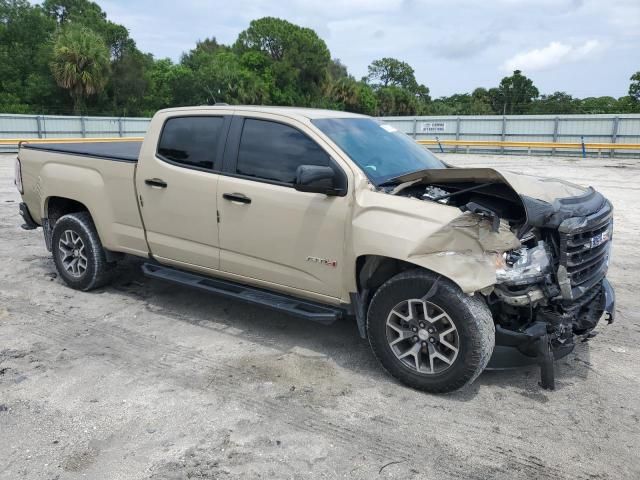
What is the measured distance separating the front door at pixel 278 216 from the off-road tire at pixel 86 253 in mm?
1644

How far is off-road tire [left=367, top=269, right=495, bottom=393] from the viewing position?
342cm

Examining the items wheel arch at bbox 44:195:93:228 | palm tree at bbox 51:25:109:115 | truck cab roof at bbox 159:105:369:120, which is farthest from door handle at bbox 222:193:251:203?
palm tree at bbox 51:25:109:115

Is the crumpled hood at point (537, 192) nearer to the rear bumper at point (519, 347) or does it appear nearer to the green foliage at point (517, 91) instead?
the rear bumper at point (519, 347)

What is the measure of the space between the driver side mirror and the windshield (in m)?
0.30

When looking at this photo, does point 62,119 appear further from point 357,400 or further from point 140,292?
point 357,400

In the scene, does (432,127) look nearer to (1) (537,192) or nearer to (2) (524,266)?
(1) (537,192)

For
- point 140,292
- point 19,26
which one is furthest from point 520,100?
point 140,292

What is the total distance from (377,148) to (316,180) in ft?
2.92

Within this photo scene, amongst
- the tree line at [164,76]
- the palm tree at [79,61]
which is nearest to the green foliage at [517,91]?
the tree line at [164,76]

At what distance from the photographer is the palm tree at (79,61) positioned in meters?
34.5

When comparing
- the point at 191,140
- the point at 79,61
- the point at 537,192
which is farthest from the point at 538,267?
the point at 79,61

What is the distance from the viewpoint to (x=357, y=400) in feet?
12.0

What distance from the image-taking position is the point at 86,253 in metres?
5.59

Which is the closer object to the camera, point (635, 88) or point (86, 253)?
point (86, 253)
